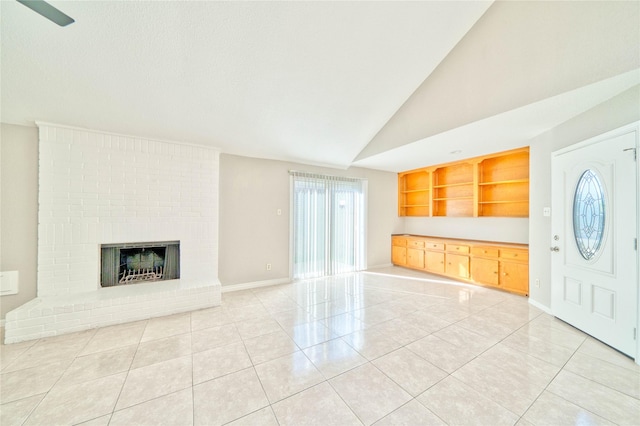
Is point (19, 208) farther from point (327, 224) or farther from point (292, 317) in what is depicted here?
point (327, 224)

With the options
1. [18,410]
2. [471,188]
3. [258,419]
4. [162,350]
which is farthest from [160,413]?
[471,188]

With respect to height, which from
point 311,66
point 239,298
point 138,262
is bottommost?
point 239,298

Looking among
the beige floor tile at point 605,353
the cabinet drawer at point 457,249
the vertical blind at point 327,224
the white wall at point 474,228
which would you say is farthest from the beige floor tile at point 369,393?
the white wall at point 474,228

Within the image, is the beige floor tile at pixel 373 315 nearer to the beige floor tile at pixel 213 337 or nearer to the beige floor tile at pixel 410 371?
the beige floor tile at pixel 410 371

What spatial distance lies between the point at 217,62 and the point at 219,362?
9.31 ft

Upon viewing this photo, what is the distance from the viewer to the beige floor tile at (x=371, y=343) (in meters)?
2.18

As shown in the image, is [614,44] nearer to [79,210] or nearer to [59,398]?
[59,398]

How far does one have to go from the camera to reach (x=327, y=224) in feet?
16.0

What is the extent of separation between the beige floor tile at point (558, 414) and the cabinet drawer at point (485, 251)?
278cm

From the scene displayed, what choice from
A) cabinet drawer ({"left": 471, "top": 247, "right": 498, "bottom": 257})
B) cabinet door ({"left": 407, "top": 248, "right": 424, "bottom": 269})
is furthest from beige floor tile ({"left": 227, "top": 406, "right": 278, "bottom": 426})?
cabinet door ({"left": 407, "top": 248, "right": 424, "bottom": 269})

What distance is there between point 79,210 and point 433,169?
20.3 ft

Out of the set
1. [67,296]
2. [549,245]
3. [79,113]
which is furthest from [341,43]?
[67,296]

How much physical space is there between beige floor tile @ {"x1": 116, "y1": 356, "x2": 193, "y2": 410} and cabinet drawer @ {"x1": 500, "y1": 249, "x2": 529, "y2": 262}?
15.3ft

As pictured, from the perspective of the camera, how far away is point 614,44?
1.82 metres
